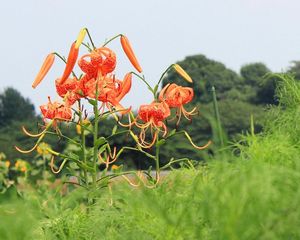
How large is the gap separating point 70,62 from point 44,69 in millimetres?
316

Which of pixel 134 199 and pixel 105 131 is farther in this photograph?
pixel 105 131

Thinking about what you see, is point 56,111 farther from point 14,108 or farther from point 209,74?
point 14,108

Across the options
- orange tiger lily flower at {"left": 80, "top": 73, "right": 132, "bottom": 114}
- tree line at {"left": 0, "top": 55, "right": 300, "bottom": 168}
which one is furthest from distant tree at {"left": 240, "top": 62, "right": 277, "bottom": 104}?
orange tiger lily flower at {"left": 80, "top": 73, "right": 132, "bottom": 114}

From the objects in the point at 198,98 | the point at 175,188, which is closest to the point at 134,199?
the point at 175,188

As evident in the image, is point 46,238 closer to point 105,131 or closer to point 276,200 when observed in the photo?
point 276,200

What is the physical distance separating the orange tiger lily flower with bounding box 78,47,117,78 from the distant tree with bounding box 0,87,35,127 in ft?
137

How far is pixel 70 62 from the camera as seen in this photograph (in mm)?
3184

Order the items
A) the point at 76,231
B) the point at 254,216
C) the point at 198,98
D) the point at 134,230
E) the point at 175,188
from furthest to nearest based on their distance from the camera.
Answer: the point at 198,98, the point at 76,231, the point at 134,230, the point at 175,188, the point at 254,216

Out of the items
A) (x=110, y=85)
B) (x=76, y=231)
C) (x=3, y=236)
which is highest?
(x=110, y=85)

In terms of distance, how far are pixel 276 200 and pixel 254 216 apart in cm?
7

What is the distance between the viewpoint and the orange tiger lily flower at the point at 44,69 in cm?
345

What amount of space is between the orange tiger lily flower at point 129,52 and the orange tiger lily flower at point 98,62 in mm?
60

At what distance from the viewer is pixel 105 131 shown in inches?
1192

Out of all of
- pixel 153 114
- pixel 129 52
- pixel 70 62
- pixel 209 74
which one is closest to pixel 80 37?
pixel 70 62
